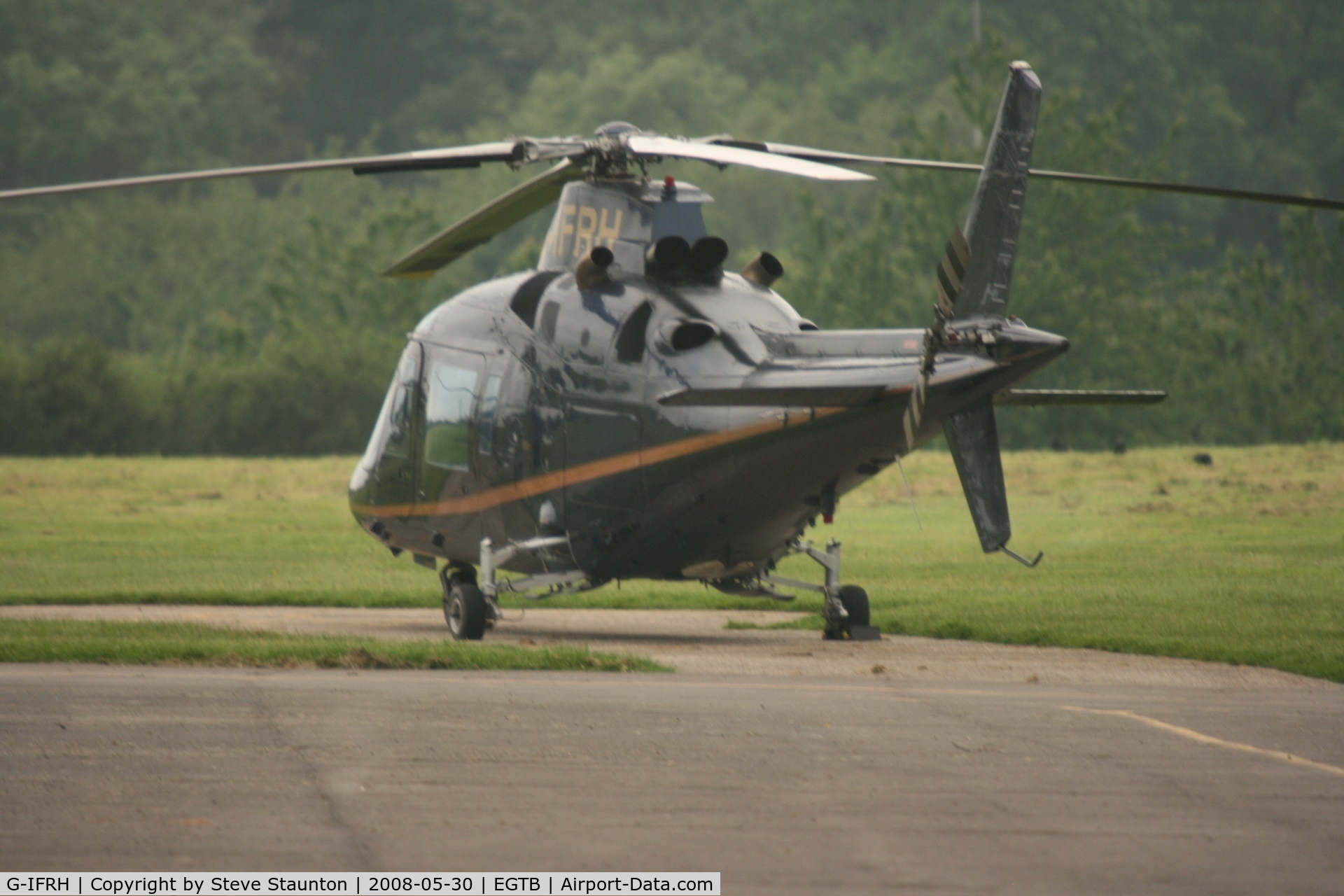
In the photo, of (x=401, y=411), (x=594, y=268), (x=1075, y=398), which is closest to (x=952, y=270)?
(x=1075, y=398)

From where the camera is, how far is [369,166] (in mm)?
14977

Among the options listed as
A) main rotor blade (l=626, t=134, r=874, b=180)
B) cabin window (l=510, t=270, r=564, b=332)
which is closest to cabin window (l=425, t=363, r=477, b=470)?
cabin window (l=510, t=270, r=564, b=332)

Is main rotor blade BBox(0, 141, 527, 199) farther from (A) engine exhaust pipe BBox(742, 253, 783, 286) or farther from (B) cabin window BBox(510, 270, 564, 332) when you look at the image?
(A) engine exhaust pipe BBox(742, 253, 783, 286)

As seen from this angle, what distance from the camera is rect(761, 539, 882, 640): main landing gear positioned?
675 inches

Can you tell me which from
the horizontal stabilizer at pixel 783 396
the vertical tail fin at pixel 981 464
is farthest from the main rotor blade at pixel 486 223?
the vertical tail fin at pixel 981 464

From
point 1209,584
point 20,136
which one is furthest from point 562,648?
point 20,136

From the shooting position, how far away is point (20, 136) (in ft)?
285

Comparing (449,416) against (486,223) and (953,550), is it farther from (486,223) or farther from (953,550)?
(953,550)

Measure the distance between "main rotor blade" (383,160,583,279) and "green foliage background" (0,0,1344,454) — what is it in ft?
99.4

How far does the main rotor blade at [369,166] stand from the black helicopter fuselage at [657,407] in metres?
1.25

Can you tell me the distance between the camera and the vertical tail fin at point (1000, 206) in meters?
13.9

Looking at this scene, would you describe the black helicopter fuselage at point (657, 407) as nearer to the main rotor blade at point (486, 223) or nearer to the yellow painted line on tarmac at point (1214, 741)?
the main rotor blade at point (486, 223)

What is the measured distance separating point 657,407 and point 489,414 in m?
2.26

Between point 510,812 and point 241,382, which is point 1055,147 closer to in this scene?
point 241,382
